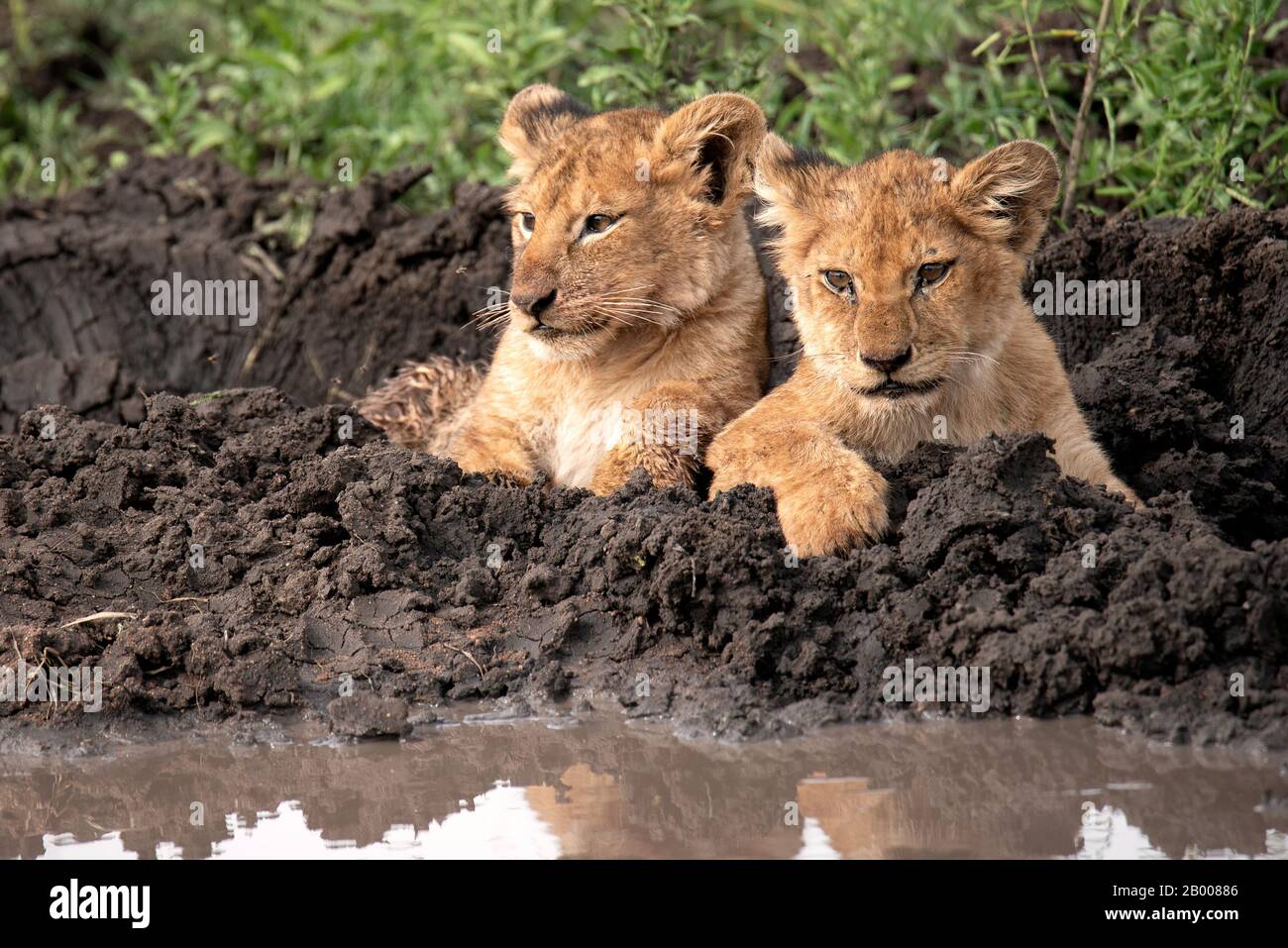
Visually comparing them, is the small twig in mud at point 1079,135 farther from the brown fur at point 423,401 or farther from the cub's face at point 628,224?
the brown fur at point 423,401

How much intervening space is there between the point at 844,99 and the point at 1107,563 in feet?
14.7

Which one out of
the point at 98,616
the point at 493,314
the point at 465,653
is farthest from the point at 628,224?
the point at 98,616

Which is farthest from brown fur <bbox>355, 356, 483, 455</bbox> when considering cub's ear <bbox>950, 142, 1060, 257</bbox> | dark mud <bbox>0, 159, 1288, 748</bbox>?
cub's ear <bbox>950, 142, 1060, 257</bbox>

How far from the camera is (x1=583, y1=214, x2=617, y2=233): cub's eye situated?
20.6ft

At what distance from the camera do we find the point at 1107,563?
5.04m

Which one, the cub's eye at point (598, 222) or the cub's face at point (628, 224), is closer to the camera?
the cub's face at point (628, 224)

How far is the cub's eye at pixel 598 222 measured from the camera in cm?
629

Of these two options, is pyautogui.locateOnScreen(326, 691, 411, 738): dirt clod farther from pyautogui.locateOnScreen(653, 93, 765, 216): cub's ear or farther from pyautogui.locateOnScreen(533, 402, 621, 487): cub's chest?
pyautogui.locateOnScreen(653, 93, 765, 216): cub's ear

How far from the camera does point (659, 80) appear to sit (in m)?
8.38

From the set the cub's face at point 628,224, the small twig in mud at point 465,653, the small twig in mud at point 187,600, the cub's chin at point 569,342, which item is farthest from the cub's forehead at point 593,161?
the small twig in mud at point 187,600

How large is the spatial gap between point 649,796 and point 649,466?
2.11 m

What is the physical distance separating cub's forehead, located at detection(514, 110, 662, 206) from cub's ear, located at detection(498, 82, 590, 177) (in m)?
0.09

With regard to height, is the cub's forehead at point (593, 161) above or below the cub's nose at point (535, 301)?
above

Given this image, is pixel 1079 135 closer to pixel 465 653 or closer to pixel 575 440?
pixel 575 440
